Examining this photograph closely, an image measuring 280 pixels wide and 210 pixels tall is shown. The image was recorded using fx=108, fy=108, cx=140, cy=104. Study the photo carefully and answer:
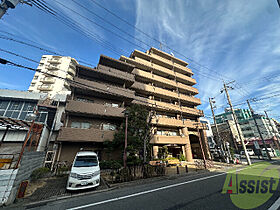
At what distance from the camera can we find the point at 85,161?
7723 mm

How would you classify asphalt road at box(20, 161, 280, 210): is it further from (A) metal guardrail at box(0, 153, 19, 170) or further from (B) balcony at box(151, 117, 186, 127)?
(B) balcony at box(151, 117, 186, 127)

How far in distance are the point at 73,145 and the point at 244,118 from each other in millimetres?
61757

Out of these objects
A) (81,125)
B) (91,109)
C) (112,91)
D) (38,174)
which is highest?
(112,91)

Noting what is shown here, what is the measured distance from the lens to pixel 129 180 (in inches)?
293

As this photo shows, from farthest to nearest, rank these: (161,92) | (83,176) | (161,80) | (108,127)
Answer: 1. (161,80)
2. (161,92)
3. (108,127)
4. (83,176)

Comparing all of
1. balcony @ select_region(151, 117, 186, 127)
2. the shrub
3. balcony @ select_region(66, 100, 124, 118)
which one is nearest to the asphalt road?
the shrub

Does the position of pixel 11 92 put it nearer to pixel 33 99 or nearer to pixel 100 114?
pixel 33 99

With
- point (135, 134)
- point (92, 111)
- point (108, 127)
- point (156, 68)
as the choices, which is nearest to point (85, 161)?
point (135, 134)

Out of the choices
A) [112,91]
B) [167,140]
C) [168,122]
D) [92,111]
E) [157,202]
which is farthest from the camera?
[168,122]

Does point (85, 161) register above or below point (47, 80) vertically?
below

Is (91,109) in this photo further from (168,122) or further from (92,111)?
(168,122)

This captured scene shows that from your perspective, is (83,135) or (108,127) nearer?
(83,135)

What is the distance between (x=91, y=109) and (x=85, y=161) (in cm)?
741

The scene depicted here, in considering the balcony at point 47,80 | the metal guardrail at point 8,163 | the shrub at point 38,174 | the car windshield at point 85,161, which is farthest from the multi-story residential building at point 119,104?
the balcony at point 47,80
